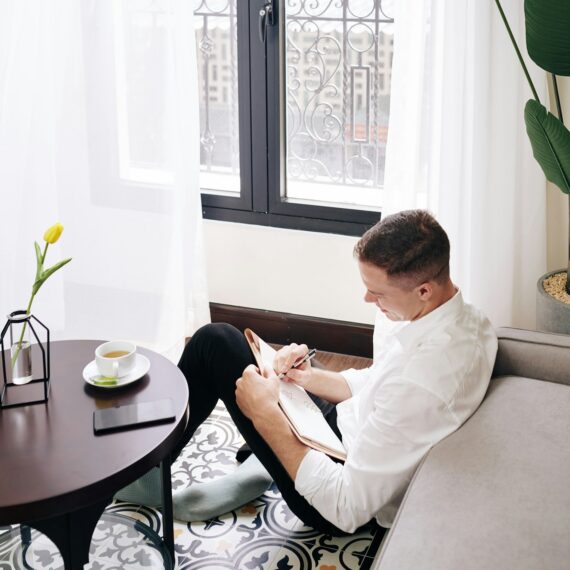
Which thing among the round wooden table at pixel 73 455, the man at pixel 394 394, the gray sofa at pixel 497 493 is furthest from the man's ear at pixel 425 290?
the round wooden table at pixel 73 455

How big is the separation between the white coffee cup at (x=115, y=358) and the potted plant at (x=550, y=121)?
1.11 metres

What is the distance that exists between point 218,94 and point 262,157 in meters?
0.28

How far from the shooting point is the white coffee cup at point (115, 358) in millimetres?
1813

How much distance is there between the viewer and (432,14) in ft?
8.14

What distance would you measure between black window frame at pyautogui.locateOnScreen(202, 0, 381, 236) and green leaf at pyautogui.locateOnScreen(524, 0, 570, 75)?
979mm

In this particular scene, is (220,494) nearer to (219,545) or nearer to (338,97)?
(219,545)

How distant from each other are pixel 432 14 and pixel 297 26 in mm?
562

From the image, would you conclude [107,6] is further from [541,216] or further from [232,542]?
[232,542]

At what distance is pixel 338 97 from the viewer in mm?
2891

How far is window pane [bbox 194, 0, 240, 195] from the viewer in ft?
9.87

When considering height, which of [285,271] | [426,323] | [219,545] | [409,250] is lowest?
[219,545]

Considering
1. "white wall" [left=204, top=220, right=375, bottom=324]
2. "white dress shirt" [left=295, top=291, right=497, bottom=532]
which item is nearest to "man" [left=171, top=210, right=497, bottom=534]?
"white dress shirt" [left=295, top=291, right=497, bottom=532]

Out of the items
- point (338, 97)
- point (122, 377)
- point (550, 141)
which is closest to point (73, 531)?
point (122, 377)

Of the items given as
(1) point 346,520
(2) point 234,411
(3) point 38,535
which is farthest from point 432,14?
(3) point 38,535
